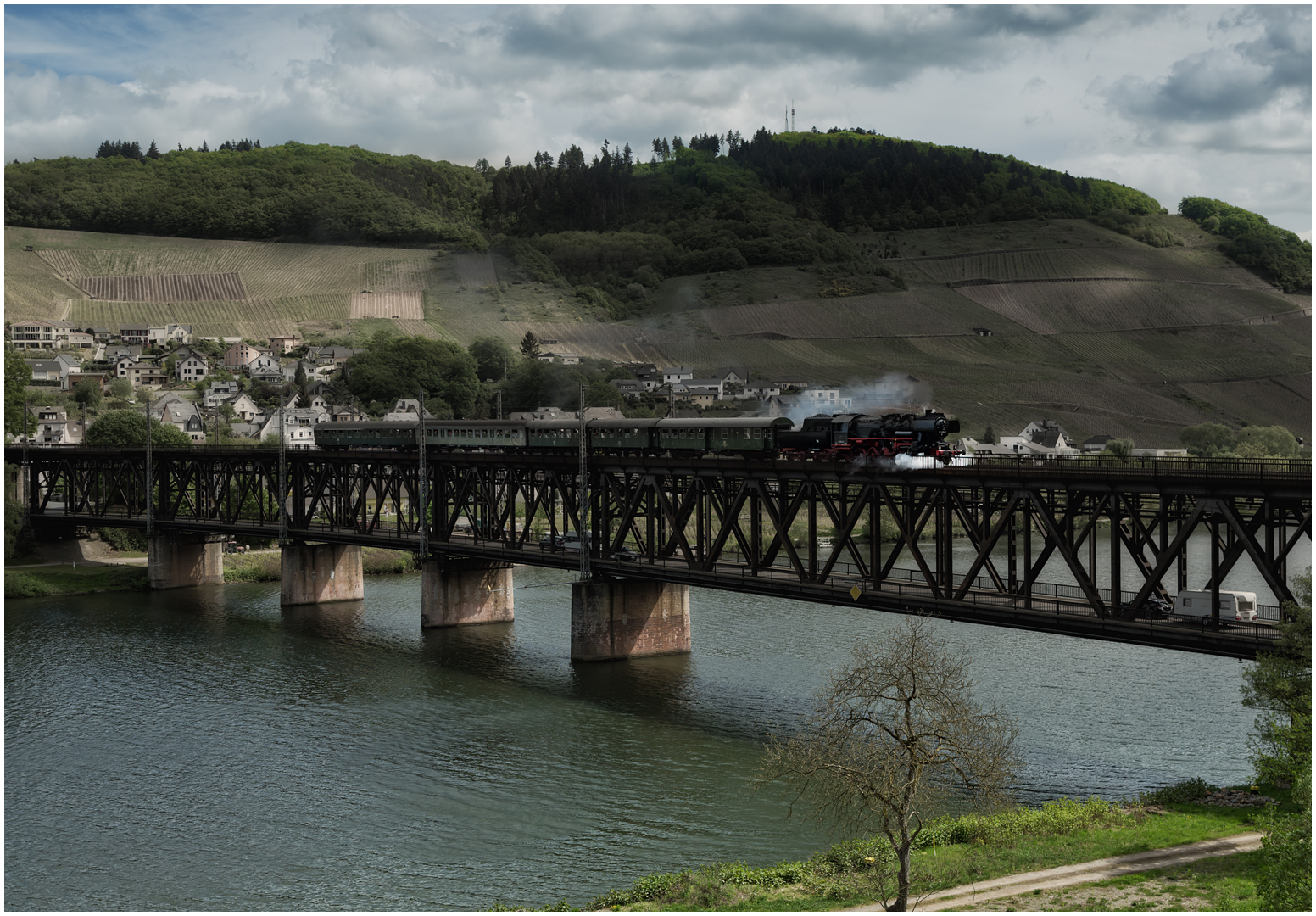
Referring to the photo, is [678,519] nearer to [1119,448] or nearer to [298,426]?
[1119,448]

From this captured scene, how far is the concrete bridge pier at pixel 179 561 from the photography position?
99.4 meters

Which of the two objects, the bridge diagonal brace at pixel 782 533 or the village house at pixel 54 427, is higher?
the village house at pixel 54 427

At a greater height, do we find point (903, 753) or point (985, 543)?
point (985, 543)

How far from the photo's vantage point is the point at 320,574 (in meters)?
89.5

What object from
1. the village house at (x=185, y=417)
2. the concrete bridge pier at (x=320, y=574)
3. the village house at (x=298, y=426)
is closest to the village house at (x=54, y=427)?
the village house at (x=185, y=417)

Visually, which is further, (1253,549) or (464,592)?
(464,592)

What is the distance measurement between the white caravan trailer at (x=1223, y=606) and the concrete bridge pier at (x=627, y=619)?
A: 98.9 feet

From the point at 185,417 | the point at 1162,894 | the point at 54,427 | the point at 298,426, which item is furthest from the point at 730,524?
the point at 185,417

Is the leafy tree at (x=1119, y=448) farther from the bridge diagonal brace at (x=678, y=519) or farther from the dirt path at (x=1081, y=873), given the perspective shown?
the dirt path at (x=1081, y=873)

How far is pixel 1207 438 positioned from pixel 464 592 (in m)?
119

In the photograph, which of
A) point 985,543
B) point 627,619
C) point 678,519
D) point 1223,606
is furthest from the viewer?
point 627,619

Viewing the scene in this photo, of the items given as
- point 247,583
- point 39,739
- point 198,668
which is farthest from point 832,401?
point 39,739

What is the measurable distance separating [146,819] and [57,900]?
714 cm

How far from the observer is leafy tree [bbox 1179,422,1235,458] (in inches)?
6161
